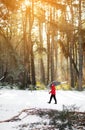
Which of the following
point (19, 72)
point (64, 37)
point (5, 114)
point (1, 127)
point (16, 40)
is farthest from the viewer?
point (16, 40)

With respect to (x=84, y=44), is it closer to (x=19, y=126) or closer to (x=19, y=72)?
(x=19, y=72)

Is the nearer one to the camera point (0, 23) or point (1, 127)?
point (1, 127)

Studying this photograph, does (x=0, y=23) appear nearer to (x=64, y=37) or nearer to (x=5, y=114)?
(x=64, y=37)

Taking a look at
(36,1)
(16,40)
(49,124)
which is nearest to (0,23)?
(36,1)

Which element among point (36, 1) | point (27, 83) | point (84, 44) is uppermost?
point (36, 1)

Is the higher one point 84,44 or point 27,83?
point 84,44

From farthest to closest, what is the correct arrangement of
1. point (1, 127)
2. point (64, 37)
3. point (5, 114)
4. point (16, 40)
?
1. point (16, 40)
2. point (64, 37)
3. point (5, 114)
4. point (1, 127)

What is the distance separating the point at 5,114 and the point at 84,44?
20618mm

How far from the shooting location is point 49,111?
16656 mm

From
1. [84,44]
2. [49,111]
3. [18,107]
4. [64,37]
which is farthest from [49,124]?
[64,37]

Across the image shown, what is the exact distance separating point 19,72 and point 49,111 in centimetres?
1670

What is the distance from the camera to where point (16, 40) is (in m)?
49.9

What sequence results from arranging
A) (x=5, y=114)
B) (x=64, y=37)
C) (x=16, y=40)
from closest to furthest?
(x=5, y=114) < (x=64, y=37) < (x=16, y=40)

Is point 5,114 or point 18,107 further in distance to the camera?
point 18,107
